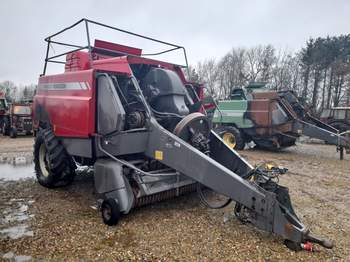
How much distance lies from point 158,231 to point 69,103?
2.15 meters

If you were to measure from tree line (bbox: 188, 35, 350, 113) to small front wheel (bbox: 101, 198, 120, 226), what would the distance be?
20.3 meters

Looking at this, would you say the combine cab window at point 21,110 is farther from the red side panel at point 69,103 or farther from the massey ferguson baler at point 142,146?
the massey ferguson baler at point 142,146

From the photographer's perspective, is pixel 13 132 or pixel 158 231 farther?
pixel 13 132

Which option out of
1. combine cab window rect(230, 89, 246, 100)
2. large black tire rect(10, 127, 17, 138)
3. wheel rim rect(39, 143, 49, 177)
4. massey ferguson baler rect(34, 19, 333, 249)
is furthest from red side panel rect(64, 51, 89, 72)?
large black tire rect(10, 127, 17, 138)

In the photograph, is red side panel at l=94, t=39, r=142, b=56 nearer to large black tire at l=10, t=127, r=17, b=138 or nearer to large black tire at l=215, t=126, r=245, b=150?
large black tire at l=215, t=126, r=245, b=150

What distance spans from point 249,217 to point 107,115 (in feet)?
6.71

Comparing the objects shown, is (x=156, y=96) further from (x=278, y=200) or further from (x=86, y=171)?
(x=86, y=171)

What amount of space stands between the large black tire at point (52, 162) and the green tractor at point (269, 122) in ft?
16.2

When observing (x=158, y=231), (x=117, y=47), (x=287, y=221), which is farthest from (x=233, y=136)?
(x=287, y=221)

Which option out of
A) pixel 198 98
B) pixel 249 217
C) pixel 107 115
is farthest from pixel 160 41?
pixel 249 217

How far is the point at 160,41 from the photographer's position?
5.01 metres

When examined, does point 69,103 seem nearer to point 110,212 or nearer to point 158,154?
point 158,154

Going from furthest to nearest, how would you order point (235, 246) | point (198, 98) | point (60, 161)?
point (198, 98), point (60, 161), point (235, 246)

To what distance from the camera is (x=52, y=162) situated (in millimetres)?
4363
